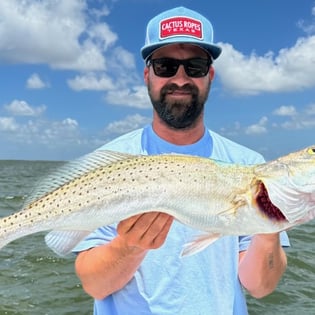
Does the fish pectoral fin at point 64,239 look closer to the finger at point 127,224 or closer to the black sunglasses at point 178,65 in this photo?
the finger at point 127,224

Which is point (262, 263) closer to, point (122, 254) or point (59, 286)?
point (122, 254)

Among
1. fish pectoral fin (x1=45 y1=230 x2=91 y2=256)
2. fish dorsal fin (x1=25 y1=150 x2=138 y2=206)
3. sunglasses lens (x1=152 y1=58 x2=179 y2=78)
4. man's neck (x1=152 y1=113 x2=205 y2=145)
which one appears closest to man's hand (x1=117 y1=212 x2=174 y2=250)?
fish pectoral fin (x1=45 y1=230 x2=91 y2=256)

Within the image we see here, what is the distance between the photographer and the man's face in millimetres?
3670

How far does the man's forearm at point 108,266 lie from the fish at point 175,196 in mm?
235

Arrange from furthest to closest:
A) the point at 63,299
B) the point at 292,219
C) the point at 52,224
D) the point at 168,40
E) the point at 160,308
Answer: the point at 63,299, the point at 168,40, the point at 160,308, the point at 52,224, the point at 292,219

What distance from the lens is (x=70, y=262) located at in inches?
452

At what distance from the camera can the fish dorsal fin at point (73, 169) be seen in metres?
3.08

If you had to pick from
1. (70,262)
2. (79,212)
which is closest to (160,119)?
(79,212)

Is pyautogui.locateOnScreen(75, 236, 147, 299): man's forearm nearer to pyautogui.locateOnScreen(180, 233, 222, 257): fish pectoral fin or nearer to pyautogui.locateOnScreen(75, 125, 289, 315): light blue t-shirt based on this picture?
pyautogui.locateOnScreen(75, 125, 289, 315): light blue t-shirt

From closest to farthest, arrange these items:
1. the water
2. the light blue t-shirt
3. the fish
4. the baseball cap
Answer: the fish → the light blue t-shirt → the baseball cap → the water

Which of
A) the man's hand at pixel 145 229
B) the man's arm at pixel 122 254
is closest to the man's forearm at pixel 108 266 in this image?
the man's arm at pixel 122 254

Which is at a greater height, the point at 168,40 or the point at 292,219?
the point at 168,40

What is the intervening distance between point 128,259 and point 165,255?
0.30 m

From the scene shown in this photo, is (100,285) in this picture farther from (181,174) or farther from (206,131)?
(206,131)
